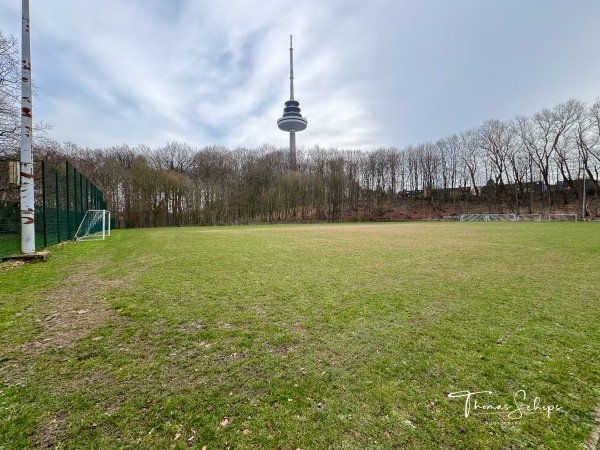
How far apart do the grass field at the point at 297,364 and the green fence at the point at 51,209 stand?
12.9 ft

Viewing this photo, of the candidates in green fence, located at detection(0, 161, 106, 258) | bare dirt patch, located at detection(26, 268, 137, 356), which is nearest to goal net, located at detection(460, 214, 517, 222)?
green fence, located at detection(0, 161, 106, 258)

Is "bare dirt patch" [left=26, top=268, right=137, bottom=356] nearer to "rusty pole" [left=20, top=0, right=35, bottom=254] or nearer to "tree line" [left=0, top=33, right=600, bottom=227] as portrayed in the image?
"rusty pole" [left=20, top=0, right=35, bottom=254]

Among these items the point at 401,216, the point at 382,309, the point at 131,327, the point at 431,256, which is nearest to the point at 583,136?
the point at 401,216

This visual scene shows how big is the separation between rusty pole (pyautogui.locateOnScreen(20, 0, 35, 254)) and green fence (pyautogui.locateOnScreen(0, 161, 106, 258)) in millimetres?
750

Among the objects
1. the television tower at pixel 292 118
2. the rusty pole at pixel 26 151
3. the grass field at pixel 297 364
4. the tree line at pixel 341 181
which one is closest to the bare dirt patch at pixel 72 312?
the grass field at pixel 297 364

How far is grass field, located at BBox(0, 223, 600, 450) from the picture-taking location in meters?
1.92

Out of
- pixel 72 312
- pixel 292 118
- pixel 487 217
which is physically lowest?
pixel 72 312

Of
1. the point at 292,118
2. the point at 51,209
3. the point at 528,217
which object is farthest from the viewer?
the point at 292,118

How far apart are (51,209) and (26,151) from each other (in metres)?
4.20

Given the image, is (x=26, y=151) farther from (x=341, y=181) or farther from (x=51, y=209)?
(x=341, y=181)

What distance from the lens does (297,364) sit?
2.76 m

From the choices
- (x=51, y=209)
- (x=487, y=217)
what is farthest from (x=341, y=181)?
(x=51, y=209)

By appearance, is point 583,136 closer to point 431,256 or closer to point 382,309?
point 431,256

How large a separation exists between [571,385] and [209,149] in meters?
52.8
